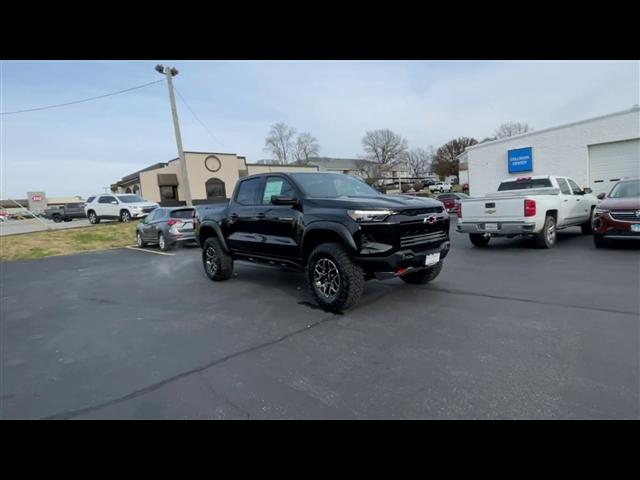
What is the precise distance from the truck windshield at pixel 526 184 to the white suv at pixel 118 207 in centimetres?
1849

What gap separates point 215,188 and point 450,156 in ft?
183

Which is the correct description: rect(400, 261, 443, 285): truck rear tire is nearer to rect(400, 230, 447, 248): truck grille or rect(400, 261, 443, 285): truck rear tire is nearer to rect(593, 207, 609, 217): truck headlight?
rect(400, 230, 447, 248): truck grille

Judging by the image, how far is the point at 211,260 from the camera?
6.90 metres

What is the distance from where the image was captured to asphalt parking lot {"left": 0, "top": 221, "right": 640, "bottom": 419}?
97.5 inches

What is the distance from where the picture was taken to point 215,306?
518 centimetres

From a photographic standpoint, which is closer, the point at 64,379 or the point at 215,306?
the point at 64,379

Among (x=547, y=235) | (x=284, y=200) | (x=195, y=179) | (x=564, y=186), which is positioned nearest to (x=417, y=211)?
(x=284, y=200)

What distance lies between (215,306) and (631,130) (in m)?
22.6

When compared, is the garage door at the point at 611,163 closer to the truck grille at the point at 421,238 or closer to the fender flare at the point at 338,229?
the truck grille at the point at 421,238

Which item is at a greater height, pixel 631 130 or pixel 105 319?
pixel 631 130

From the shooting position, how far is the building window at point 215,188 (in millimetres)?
32406
